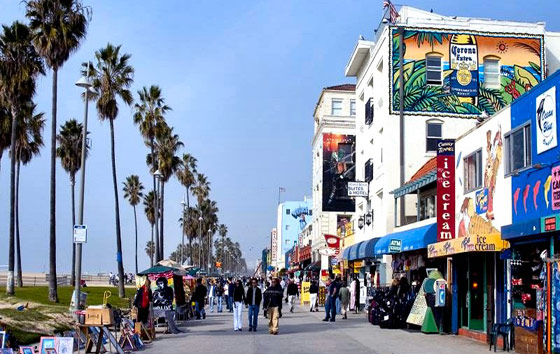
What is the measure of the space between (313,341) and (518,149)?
7313 mm

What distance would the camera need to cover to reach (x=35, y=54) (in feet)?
121

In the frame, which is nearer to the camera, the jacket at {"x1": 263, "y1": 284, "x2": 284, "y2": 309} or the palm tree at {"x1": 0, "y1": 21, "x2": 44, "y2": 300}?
the jacket at {"x1": 263, "y1": 284, "x2": 284, "y2": 309}

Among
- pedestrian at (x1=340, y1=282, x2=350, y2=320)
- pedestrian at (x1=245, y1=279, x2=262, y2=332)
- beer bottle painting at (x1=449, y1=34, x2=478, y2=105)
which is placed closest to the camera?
pedestrian at (x1=245, y1=279, x2=262, y2=332)

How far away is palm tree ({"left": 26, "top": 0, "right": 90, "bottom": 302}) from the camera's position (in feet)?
111

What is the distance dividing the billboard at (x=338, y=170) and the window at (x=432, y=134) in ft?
46.3

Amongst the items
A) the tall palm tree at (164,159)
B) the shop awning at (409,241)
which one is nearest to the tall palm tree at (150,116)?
the tall palm tree at (164,159)

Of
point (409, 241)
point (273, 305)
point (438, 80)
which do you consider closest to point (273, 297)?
point (273, 305)

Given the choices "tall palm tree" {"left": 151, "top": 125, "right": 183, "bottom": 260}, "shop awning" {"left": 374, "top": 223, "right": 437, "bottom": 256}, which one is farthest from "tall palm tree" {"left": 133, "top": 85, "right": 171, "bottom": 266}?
"shop awning" {"left": 374, "top": 223, "right": 437, "bottom": 256}

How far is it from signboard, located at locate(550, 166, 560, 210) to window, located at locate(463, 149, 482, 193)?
5253 millimetres

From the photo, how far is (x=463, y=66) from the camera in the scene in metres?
34.0

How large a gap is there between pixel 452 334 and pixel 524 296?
522 centimetres

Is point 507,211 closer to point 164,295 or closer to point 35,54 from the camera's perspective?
point 164,295

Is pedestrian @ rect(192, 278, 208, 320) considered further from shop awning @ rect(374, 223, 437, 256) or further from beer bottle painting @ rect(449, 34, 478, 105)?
beer bottle painting @ rect(449, 34, 478, 105)

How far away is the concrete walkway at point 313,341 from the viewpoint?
17453 mm
